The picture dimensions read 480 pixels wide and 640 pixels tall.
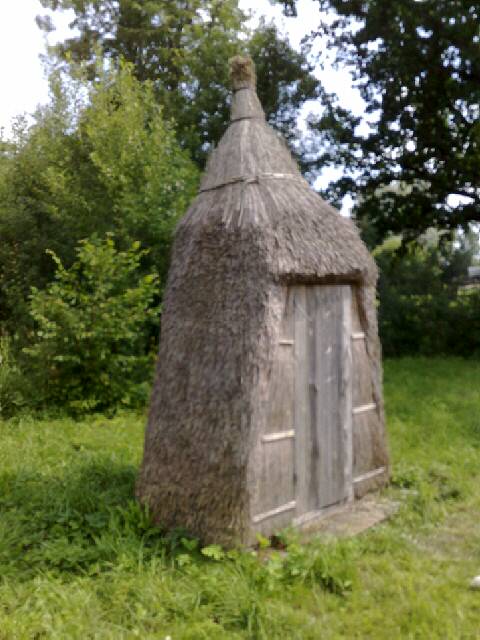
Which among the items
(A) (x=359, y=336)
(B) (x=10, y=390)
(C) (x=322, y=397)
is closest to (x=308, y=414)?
(C) (x=322, y=397)

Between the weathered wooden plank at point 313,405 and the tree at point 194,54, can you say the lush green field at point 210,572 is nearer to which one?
the weathered wooden plank at point 313,405

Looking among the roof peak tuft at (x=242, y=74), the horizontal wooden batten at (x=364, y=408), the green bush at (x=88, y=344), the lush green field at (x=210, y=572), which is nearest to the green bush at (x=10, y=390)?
the green bush at (x=88, y=344)

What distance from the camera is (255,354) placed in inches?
174

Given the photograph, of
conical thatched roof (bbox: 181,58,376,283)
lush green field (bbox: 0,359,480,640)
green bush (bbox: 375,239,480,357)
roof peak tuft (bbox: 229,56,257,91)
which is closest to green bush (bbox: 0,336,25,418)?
lush green field (bbox: 0,359,480,640)

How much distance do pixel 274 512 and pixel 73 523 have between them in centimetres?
161

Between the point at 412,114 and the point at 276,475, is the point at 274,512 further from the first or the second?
the point at 412,114

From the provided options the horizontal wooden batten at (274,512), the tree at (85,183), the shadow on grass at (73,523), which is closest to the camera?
the shadow on grass at (73,523)

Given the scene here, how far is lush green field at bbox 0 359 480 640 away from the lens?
3596mm

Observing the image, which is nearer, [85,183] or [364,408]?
[364,408]

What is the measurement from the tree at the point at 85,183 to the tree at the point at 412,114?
5478 mm

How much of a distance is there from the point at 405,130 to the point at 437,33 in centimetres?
251

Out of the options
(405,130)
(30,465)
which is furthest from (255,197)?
(405,130)

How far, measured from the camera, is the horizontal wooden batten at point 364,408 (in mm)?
5637

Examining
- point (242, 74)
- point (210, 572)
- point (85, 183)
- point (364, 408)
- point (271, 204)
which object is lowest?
point (210, 572)
